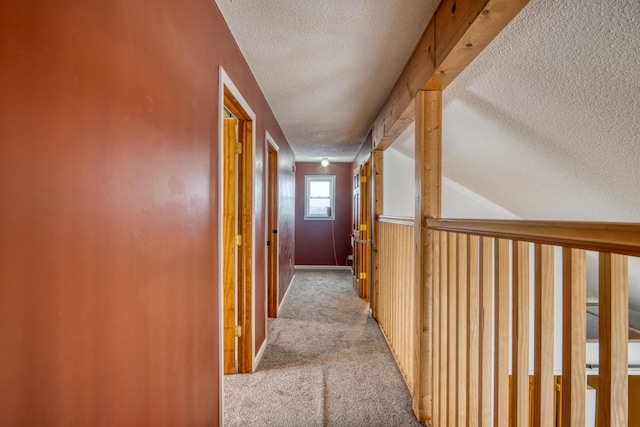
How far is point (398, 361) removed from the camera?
2.47 m

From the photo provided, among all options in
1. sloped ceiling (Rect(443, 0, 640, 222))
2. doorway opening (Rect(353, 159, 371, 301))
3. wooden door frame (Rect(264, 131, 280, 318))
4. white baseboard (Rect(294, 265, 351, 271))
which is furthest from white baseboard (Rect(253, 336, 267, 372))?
white baseboard (Rect(294, 265, 351, 271))

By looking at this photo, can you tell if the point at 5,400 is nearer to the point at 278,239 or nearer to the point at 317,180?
the point at 278,239

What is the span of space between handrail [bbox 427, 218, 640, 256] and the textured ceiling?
1.12 metres

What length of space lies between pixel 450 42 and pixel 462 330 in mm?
1215

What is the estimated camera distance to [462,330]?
1.37 metres

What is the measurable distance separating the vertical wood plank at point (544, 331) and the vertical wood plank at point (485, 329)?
27cm

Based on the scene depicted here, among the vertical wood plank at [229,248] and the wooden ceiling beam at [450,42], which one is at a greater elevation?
the wooden ceiling beam at [450,42]

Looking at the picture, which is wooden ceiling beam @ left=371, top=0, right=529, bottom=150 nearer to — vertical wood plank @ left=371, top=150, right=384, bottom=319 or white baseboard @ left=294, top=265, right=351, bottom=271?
vertical wood plank @ left=371, top=150, right=384, bottom=319

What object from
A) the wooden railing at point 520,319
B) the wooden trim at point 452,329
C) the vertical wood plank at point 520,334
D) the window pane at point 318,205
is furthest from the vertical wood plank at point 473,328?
the window pane at point 318,205

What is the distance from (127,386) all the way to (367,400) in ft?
5.13

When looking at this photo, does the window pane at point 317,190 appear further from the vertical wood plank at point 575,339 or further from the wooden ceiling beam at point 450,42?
the vertical wood plank at point 575,339

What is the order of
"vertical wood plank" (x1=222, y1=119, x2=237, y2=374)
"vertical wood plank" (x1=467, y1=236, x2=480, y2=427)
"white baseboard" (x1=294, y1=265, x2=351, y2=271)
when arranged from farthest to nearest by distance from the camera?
1. "white baseboard" (x1=294, y1=265, x2=351, y2=271)
2. "vertical wood plank" (x1=222, y1=119, x2=237, y2=374)
3. "vertical wood plank" (x1=467, y1=236, x2=480, y2=427)

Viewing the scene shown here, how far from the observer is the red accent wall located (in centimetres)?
59

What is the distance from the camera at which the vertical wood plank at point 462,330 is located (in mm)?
1339
